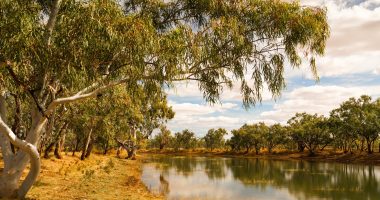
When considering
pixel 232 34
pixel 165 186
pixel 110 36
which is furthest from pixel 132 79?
pixel 165 186

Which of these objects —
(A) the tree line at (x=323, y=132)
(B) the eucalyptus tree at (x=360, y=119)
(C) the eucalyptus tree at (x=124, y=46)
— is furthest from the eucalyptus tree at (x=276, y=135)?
(C) the eucalyptus tree at (x=124, y=46)

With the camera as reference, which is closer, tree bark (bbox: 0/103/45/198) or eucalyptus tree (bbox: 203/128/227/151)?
tree bark (bbox: 0/103/45/198)

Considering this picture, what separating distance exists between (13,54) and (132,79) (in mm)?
3669

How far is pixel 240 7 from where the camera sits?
13320 millimetres

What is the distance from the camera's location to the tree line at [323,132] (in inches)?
2425

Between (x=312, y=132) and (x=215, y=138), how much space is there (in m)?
42.2

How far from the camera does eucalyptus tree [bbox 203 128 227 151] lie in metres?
112

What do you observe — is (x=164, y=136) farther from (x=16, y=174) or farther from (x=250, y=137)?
(x=16, y=174)

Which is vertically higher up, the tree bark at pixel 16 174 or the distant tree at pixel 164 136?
the distant tree at pixel 164 136

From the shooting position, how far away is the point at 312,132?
240ft

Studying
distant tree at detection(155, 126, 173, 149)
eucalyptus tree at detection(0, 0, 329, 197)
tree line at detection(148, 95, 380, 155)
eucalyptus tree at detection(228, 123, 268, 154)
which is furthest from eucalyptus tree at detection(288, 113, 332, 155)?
eucalyptus tree at detection(0, 0, 329, 197)

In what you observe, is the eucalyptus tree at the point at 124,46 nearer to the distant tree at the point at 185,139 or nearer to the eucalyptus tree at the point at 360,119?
the eucalyptus tree at the point at 360,119

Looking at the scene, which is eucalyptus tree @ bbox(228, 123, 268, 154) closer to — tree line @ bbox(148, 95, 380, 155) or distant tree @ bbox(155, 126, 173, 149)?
tree line @ bbox(148, 95, 380, 155)

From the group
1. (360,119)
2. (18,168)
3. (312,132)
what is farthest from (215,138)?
(18,168)
